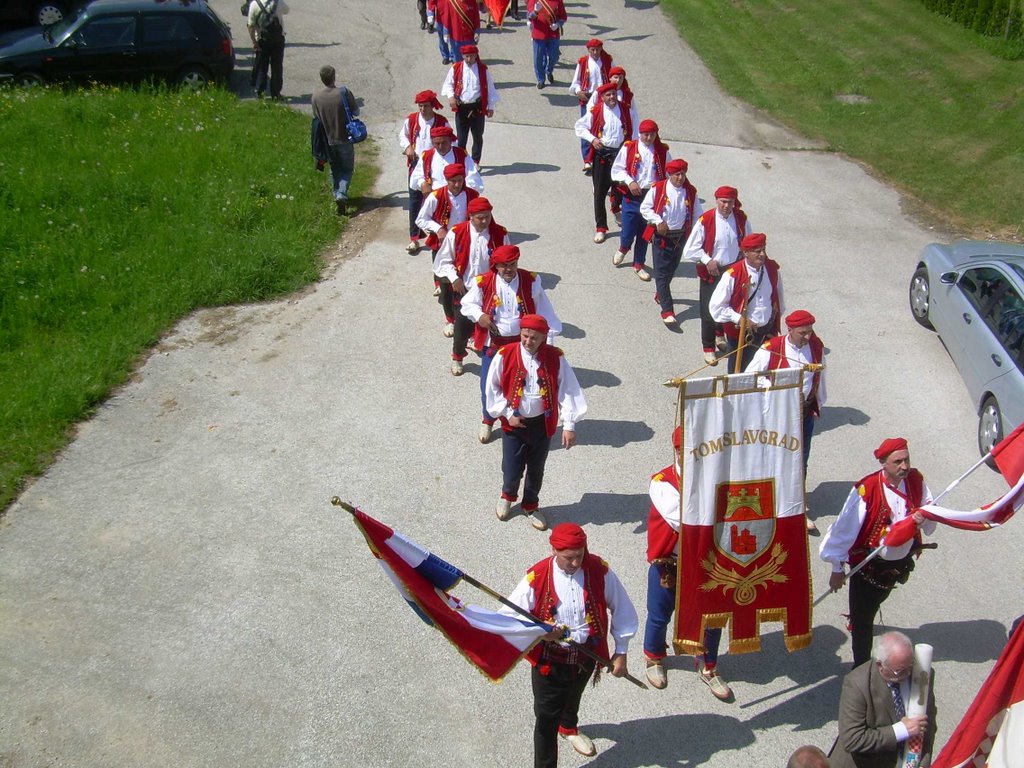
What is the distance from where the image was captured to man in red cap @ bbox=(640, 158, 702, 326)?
10.7 m

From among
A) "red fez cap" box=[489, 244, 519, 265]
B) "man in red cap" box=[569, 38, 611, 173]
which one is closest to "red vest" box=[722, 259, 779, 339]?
"red fez cap" box=[489, 244, 519, 265]

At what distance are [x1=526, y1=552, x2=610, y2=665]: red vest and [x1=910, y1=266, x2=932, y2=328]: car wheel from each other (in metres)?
7.45

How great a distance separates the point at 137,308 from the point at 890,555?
8.15 metres

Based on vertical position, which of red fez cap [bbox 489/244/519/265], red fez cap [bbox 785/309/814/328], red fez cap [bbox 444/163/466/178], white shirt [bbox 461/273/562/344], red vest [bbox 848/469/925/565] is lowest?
red vest [bbox 848/469/925/565]

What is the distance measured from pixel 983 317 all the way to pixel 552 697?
672 centimetres

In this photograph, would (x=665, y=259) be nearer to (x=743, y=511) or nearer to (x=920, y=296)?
(x=920, y=296)

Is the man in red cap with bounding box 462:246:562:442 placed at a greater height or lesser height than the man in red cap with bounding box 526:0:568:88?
lesser

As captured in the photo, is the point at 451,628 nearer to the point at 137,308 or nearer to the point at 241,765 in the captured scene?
the point at 241,765

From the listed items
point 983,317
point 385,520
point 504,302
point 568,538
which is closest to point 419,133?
point 504,302

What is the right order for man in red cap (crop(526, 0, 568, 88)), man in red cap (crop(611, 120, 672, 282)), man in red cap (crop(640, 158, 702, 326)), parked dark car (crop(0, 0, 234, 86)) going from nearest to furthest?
man in red cap (crop(640, 158, 702, 326)) < man in red cap (crop(611, 120, 672, 282)) < parked dark car (crop(0, 0, 234, 86)) < man in red cap (crop(526, 0, 568, 88))

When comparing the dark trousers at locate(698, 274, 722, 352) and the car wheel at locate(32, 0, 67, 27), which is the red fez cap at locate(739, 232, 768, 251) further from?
the car wheel at locate(32, 0, 67, 27)

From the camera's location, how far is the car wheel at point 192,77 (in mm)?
16500

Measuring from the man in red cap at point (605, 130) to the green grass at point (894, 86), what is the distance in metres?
5.19

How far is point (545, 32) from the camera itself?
18.1 metres
